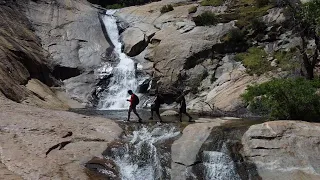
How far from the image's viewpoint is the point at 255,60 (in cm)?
3088

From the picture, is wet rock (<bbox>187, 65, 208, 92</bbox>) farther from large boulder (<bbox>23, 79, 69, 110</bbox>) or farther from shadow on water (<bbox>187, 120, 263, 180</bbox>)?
shadow on water (<bbox>187, 120, 263, 180</bbox>)

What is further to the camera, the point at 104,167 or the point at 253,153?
the point at 253,153

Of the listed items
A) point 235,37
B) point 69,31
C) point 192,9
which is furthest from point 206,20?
point 69,31

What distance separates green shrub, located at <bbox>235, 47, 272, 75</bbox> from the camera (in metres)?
29.6

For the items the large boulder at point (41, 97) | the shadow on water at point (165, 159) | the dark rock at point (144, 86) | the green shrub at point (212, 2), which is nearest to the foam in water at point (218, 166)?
the shadow on water at point (165, 159)

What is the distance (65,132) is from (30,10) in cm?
2931

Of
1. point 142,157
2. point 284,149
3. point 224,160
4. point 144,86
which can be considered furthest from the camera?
point 144,86

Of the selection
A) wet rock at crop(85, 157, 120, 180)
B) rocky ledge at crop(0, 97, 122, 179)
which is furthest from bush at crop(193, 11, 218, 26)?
wet rock at crop(85, 157, 120, 180)

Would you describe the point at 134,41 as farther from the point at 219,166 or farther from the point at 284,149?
the point at 284,149

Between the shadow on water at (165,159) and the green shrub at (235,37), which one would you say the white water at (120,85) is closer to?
the green shrub at (235,37)

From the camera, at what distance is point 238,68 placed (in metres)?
30.8

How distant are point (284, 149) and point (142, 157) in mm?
5507

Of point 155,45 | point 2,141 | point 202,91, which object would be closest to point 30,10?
point 155,45

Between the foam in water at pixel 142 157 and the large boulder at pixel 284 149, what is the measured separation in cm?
350
